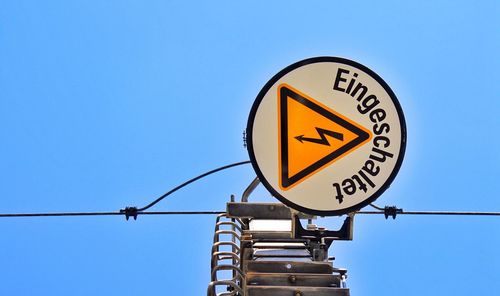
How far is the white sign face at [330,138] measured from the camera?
21.4 feet

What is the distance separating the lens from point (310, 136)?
653 cm

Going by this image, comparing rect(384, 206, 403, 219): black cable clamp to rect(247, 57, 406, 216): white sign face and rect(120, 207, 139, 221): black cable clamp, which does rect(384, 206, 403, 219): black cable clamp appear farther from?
rect(247, 57, 406, 216): white sign face

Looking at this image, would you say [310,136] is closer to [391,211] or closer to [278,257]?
[278,257]

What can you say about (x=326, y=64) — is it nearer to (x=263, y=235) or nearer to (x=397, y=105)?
(x=397, y=105)

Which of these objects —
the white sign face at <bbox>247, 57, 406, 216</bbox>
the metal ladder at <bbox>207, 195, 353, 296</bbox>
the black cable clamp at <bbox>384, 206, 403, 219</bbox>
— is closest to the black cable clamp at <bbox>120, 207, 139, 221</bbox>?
the metal ladder at <bbox>207, 195, 353, 296</bbox>

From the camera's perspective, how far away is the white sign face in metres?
6.52

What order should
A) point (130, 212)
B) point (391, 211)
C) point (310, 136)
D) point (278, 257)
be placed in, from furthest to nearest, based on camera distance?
1. point (130, 212)
2. point (391, 211)
3. point (278, 257)
4. point (310, 136)

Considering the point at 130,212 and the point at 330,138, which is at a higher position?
the point at 130,212

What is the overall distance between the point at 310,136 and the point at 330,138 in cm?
16

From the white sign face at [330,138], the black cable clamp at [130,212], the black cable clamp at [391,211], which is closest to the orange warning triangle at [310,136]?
the white sign face at [330,138]

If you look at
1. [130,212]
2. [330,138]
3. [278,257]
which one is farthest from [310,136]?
[130,212]

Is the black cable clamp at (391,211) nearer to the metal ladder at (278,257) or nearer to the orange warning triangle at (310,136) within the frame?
the metal ladder at (278,257)

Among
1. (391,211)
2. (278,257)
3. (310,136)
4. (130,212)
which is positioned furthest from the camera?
(130,212)

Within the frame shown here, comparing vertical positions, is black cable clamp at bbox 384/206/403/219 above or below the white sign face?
above
